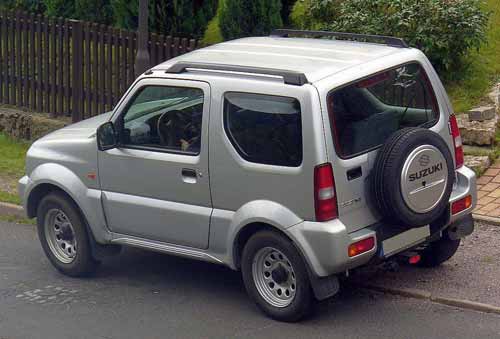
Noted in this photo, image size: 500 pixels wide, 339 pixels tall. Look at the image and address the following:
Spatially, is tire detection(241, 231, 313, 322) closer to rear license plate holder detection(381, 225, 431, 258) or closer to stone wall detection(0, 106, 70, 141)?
rear license plate holder detection(381, 225, 431, 258)

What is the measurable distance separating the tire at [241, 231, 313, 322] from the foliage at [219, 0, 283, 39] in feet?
19.1

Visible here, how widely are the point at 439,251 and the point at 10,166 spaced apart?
230 inches

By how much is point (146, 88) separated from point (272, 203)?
4.92 ft

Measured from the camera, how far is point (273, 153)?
7.14 metres

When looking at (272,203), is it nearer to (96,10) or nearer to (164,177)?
(164,177)

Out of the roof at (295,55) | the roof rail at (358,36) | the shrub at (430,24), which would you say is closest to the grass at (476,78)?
the shrub at (430,24)

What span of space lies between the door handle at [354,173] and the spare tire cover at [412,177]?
0.09 meters

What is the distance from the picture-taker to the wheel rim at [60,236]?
28.2 ft

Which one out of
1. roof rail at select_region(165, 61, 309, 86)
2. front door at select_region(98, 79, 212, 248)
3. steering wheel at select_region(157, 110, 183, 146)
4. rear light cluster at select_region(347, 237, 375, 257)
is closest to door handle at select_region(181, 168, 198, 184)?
front door at select_region(98, 79, 212, 248)

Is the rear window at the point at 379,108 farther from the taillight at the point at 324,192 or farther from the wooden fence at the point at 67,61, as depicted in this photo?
the wooden fence at the point at 67,61

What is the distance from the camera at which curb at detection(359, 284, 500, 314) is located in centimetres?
743

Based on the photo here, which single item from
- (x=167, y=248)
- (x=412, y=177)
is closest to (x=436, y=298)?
(x=412, y=177)

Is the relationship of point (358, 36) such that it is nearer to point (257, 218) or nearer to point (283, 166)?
point (283, 166)

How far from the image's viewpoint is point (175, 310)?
7770 mm
